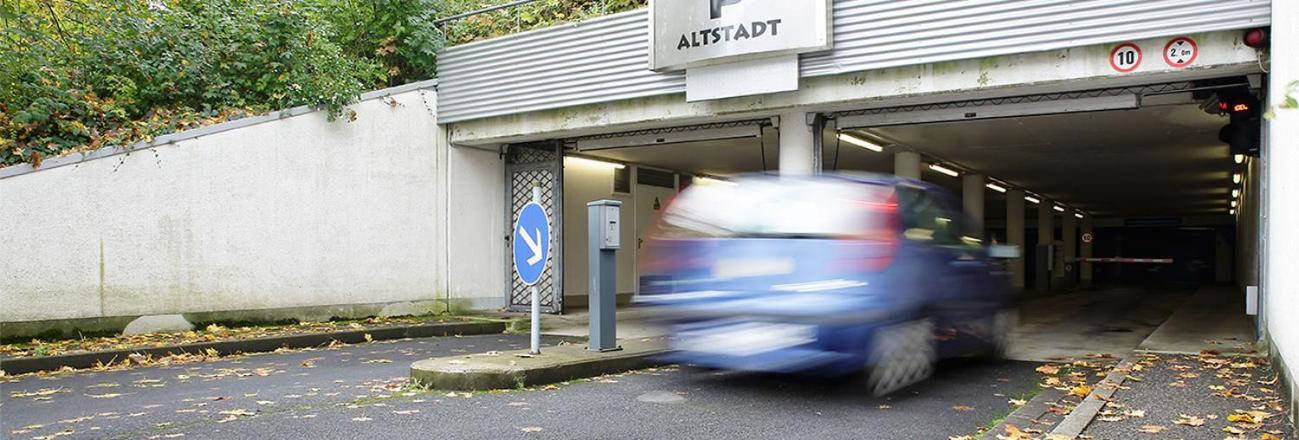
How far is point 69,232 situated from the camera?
9.47 meters

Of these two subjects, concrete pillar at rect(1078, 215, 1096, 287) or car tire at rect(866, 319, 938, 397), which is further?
concrete pillar at rect(1078, 215, 1096, 287)

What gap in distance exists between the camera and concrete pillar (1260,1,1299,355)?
4.88 m

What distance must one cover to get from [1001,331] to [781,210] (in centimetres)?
313

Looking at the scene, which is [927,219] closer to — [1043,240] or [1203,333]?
[1203,333]

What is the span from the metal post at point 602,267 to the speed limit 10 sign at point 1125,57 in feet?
16.3

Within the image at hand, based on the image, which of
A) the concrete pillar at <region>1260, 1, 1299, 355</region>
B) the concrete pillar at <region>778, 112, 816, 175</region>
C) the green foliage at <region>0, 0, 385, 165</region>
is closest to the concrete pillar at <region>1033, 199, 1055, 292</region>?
the concrete pillar at <region>778, 112, 816, 175</region>

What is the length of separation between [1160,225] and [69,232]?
3782cm

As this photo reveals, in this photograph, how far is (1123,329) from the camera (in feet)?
40.6

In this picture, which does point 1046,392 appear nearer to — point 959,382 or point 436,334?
point 959,382

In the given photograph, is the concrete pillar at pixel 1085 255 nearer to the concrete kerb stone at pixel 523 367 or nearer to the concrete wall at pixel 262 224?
the concrete wall at pixel 262 224

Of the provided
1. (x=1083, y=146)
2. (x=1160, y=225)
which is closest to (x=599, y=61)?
(x=1083, y=146)

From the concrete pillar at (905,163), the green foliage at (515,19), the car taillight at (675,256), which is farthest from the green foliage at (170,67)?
the concrete pillar at (905,163)

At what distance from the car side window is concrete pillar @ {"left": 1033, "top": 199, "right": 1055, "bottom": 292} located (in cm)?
2130

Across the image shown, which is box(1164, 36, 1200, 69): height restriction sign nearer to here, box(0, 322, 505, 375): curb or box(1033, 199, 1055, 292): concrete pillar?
box(0, 322, 505, 375): curb
